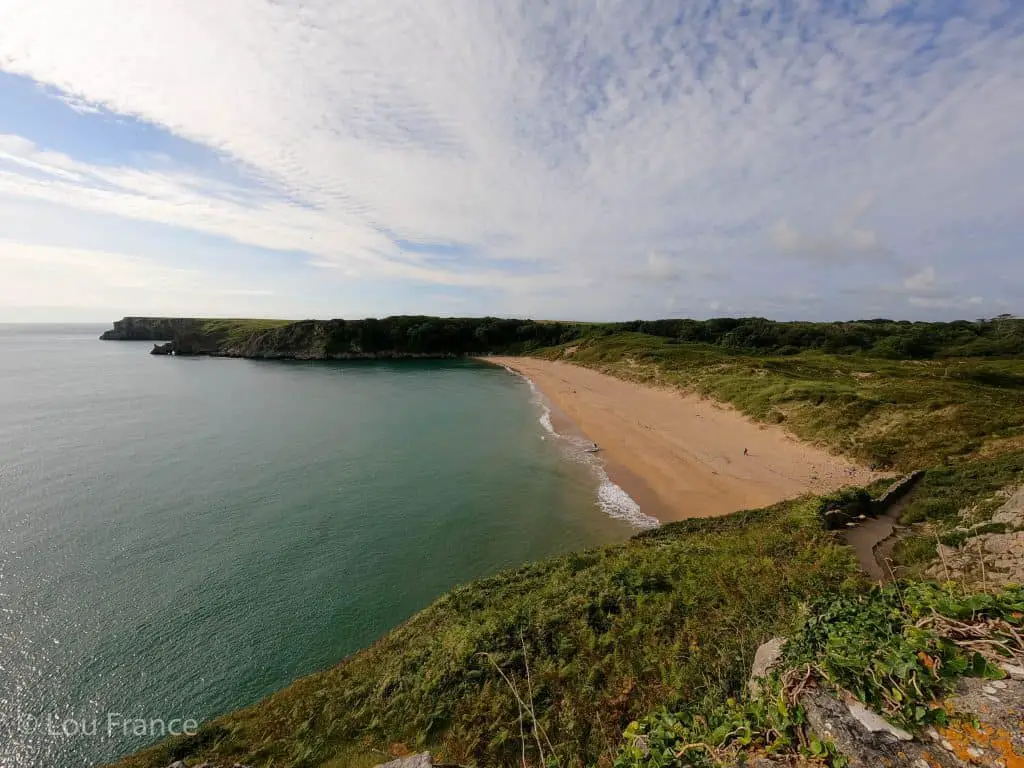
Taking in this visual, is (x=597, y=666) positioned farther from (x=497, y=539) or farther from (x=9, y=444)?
(x=9, y=444)

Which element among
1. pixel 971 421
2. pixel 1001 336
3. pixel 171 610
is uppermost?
pixel 1001 336

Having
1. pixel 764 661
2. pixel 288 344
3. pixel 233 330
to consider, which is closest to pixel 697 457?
pixel 764 661

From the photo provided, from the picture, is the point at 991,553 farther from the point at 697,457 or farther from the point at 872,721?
the point at 697,457

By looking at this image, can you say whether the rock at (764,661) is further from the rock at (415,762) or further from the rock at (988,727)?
the rock at (415,762)

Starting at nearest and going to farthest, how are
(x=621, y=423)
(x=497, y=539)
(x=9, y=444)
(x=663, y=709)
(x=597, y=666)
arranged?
(x=663, y=709) < (x=597, y=666) < (x=497, y=539) < (x=9, y=444) < (x=621, y=423)

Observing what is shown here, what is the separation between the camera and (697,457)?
2722 cm

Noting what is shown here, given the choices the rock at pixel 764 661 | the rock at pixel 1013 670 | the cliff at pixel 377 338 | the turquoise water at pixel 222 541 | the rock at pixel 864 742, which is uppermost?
the cliff at pixel 377 338

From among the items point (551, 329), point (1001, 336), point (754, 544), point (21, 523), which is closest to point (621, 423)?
point (754, 544)

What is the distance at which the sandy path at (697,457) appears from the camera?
21.2m

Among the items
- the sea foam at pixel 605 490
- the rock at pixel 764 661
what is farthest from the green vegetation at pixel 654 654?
the sea foam at pixel 605 490

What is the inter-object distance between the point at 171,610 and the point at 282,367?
239 feet

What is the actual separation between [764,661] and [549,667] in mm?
3846

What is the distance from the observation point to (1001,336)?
236 feet

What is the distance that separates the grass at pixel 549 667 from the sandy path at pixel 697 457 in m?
10.1
